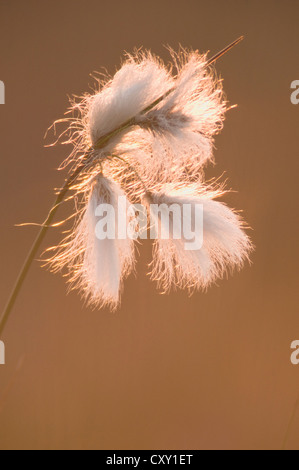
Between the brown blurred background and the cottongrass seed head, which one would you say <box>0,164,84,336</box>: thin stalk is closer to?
the cottongrass seed head

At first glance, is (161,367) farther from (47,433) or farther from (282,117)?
(282,117)

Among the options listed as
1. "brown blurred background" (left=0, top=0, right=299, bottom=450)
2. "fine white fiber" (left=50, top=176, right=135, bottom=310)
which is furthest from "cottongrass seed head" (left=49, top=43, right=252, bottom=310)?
"brown blurred background" (left=0, top=0, right=299, bottom=450)

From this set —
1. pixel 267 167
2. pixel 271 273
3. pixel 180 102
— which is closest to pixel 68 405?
pixel 271 273

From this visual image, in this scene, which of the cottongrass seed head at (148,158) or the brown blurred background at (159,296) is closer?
the cottongrass seed head at (148,158)

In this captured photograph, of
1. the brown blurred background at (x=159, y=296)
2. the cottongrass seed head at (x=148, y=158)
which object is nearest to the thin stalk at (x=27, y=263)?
the cottongrass seed head at (x=148, y=158)

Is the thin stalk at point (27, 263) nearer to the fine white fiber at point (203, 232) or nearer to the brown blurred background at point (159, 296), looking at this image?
the fine white fiber at point (203, 232)

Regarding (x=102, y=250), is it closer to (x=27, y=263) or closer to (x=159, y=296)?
(x=27, y=263)

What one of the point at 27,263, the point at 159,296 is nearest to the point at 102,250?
the point at 27,263

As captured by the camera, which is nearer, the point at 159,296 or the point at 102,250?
the point at 102,250
